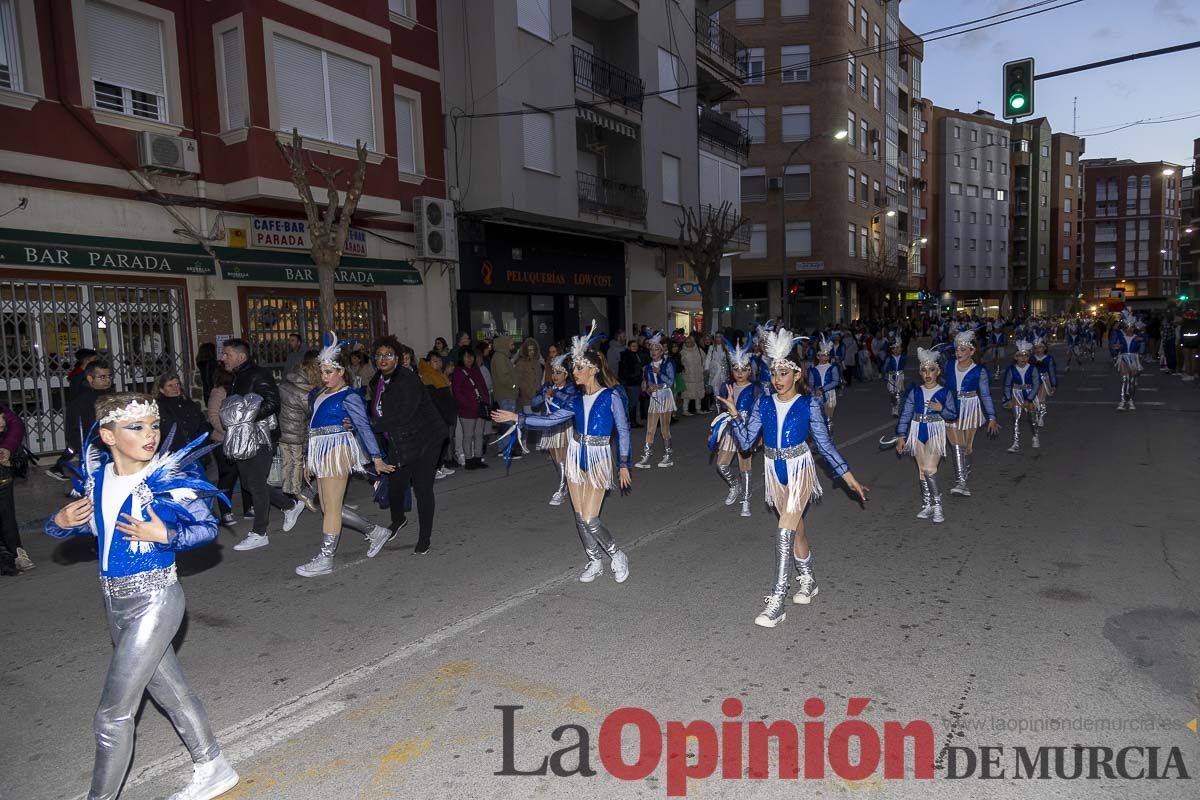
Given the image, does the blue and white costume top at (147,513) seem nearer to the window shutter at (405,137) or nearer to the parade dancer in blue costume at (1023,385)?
the parade dancer in blue costume at (1023,385)

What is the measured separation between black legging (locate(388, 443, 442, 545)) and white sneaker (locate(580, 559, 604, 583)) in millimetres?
1736

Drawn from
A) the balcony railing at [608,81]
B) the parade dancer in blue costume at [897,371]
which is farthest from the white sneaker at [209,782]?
the balcony railing at [608,81]

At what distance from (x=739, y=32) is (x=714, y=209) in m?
18.4

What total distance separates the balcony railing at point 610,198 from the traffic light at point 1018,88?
10.9 meters

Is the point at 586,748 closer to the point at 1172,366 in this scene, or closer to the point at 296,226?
the point at 296,226

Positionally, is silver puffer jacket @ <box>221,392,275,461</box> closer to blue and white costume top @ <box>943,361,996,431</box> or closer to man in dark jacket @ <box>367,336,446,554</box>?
man in dark jacket @ <box>367,336,446,554</box>

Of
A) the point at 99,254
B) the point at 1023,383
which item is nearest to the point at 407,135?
the point at 99,254

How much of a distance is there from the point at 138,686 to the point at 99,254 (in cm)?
1088

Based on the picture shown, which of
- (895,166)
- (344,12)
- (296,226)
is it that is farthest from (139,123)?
(895,166)

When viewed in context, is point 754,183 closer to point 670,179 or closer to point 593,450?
point 670,179

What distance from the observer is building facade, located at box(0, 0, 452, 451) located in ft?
37.5

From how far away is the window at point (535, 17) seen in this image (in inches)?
752

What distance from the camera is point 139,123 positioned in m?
12.7

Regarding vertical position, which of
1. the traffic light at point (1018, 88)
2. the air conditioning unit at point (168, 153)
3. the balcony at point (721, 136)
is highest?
the balcony at point (721, 136)
